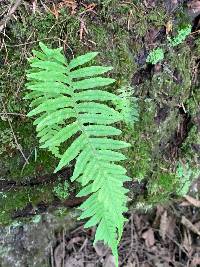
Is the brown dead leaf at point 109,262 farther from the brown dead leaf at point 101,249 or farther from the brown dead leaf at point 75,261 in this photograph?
the brown dead leaf at point 75,261

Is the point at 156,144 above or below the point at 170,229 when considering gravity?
above

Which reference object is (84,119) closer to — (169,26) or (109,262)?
(169,26)

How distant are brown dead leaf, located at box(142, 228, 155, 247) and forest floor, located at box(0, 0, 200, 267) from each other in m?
0.48

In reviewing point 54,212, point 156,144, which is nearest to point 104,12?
point 156,144

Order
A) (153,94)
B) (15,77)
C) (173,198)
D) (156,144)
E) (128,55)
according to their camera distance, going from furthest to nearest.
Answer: (173,198), (156,144), (153,94), (128,55), (15,77)

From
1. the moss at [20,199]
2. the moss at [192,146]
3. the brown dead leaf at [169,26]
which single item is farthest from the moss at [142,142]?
the moss at [20,199]

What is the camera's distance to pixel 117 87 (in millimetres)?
2967

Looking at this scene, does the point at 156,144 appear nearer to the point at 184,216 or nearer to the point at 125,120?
the point at 125,120

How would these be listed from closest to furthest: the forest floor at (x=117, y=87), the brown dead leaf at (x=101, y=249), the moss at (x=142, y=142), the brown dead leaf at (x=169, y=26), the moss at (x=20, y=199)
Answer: the forest floor at (x=117, y=87) < the brown dead leaf at (x=169, y=26) < the moss at (x=20, y=199) < the moss at (x=142, y=142) < the brown dead leaf at (x=101, y=249)

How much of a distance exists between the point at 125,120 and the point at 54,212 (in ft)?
3.53

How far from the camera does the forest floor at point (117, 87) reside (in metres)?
2.74

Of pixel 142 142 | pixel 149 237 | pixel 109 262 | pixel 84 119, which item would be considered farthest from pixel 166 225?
pixel 84 119

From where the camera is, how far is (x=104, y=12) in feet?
9.20

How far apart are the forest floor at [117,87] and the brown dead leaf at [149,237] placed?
48 cm
